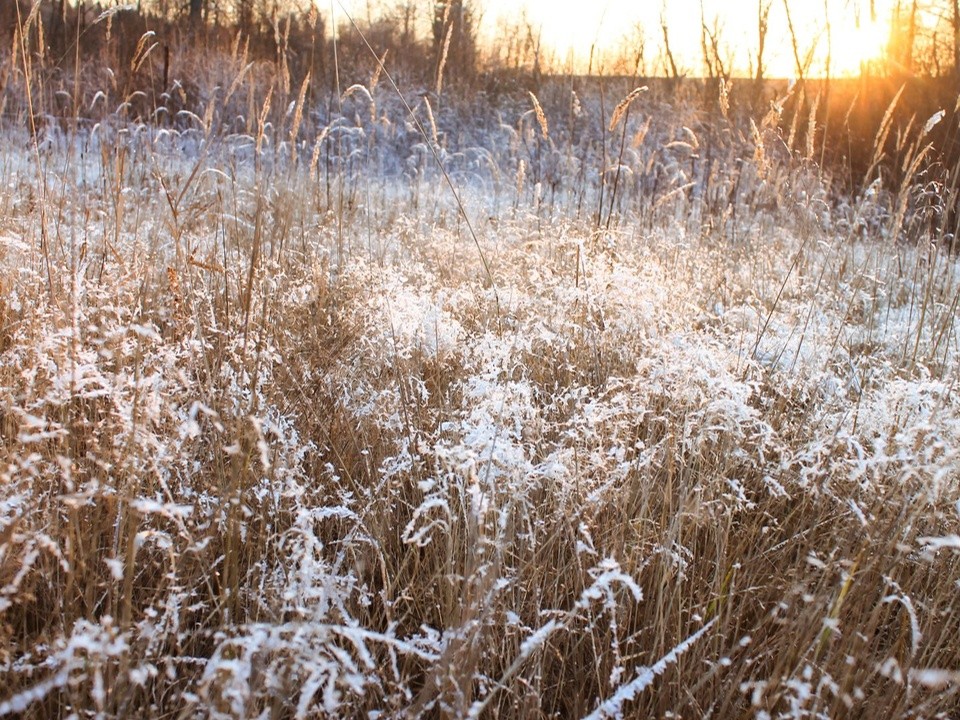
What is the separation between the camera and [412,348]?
5.54 ft

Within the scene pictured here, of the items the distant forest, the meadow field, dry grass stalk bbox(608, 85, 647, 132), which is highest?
the distant forest

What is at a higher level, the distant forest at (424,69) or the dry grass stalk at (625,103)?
the distant forest at (424,69)

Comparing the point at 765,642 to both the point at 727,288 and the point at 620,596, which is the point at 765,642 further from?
the point at 727,288

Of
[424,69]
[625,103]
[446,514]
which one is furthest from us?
[424,69]

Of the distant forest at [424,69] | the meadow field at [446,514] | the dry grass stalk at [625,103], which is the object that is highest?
the distant forest at [424,69]

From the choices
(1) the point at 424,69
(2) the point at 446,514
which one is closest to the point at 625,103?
(2) the point at 446,514

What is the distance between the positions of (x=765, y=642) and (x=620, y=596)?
8.3 inches

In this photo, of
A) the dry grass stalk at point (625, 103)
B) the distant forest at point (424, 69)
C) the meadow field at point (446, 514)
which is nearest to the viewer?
the meadow field at point (446, 514)

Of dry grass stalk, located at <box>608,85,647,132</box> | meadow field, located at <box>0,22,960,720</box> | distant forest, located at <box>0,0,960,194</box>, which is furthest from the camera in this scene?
distant forest, located at <box>0,0,960,194</box>

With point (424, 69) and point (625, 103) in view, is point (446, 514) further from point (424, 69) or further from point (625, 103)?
point (424, 69)

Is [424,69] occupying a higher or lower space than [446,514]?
higher

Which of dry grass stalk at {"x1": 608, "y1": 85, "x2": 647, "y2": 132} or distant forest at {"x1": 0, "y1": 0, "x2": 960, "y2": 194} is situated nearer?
dry grass stalk at {"x1": 608, "y1": 85, "x2": 647, "y2": 132}

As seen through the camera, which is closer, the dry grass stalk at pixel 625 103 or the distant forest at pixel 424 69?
the dry grass stalk at pixel 625 103

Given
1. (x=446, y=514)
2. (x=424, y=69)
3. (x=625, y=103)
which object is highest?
(x=424, y=69)
